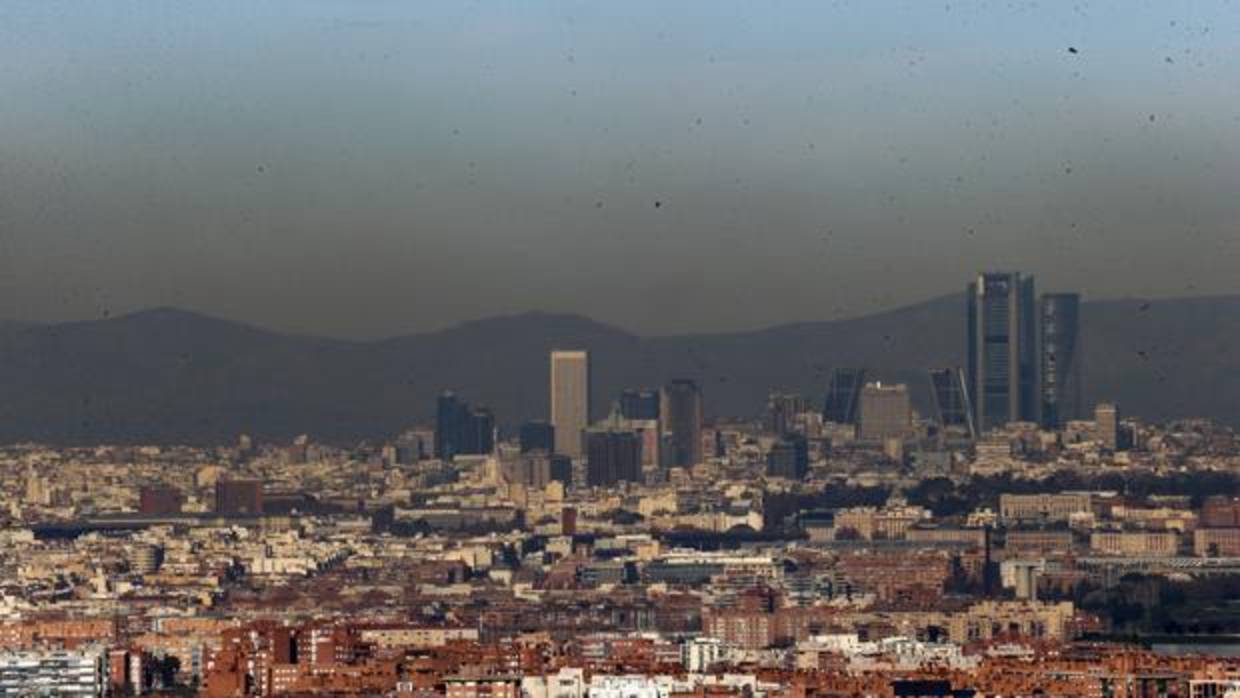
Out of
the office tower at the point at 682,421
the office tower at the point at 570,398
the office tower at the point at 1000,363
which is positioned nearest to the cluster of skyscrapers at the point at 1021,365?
the office tower at the point at 1000,363

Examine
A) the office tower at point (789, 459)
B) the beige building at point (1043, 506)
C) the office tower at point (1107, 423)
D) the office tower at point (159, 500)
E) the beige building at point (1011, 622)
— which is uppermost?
the office tower at point (1107, 423)

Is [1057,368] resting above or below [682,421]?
above

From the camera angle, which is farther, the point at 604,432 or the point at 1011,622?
the point at 604,432

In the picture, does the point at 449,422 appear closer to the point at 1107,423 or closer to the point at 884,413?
the point at 884,413

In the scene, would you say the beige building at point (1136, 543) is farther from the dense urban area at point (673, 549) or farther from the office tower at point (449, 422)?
the office tower at point (449, 422)

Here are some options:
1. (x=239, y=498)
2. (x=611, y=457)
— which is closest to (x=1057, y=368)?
(x=611, y=457)

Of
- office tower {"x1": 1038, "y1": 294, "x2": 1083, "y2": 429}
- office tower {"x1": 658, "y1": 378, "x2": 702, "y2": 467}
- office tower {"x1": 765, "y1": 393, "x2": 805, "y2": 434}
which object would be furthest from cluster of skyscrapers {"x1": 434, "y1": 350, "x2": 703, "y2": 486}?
office tower {"x1": 1038, "y1": 294, "x2": 1083, "y2": 429}
